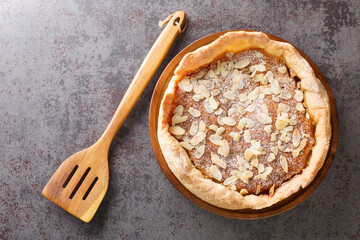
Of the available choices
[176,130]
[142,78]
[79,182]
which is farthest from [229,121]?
[79,182]

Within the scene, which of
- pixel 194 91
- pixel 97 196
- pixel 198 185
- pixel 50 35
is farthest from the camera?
pixel 50 35

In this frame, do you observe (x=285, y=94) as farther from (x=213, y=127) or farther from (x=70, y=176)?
(x=70, y=176)

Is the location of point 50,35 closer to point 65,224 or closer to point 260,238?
point 65,224

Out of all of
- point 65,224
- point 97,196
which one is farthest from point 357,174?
point 65,224

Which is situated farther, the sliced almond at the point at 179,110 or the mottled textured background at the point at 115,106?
the mottled textured background at the point at 115,106

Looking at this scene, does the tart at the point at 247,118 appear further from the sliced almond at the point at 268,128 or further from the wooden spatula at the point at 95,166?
the wooden spatula at the point at 95,166

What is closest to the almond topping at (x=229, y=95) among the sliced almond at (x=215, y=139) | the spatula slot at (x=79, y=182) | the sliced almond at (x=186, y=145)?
the sliced almond at (x=215, y=139)

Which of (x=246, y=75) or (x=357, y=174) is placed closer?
(x=246, y=75)

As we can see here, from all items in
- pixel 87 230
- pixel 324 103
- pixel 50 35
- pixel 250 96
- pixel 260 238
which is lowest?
pixel 260 238

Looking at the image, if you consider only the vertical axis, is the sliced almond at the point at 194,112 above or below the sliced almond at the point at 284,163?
above
